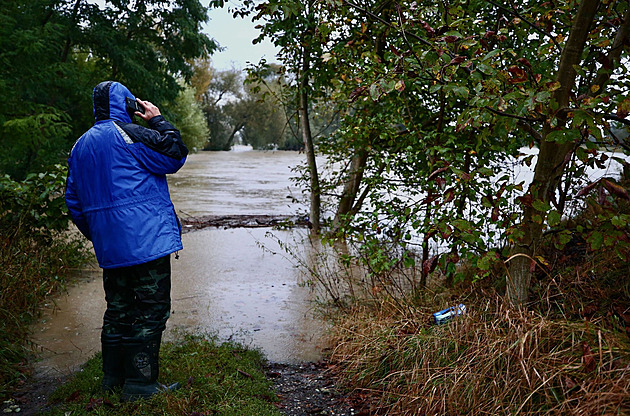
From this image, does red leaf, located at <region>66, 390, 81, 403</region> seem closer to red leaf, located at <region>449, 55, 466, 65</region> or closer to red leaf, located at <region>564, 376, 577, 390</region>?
red leaf, located at <region>564, 376, 577, 390</region>

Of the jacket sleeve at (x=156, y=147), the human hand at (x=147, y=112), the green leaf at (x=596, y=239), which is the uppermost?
the human hand at (x=147, y=112)

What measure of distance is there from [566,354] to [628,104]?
129cm

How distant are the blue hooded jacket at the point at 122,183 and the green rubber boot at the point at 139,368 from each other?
0.50 meters

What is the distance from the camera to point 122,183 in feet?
9.88

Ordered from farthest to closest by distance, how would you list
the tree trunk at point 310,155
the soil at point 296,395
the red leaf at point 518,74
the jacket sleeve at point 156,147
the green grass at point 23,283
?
the tree trunk at point 310,155, the green grass at point 23,283, the soil at point 296,395, the jacket sleeve at point 156,147, the red leaf at point 518,74

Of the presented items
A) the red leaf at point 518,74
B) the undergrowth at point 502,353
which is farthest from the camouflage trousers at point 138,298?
the red leaf at point 518,74

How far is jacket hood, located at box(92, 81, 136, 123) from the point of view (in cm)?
310

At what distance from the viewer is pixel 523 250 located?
3.66 meters

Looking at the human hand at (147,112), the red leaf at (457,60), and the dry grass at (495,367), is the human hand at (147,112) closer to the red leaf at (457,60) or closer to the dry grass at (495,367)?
the red leaf at (457,60)

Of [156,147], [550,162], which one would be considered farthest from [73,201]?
[550,162]

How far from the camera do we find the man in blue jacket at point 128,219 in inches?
119

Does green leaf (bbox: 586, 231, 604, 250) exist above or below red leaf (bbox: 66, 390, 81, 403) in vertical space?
above

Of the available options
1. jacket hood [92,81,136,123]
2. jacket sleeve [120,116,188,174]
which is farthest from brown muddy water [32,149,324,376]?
jacket hood [92,81,136,123]

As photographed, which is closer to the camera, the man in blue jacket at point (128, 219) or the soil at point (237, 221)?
the man in blue jacket at point (128, 219)
